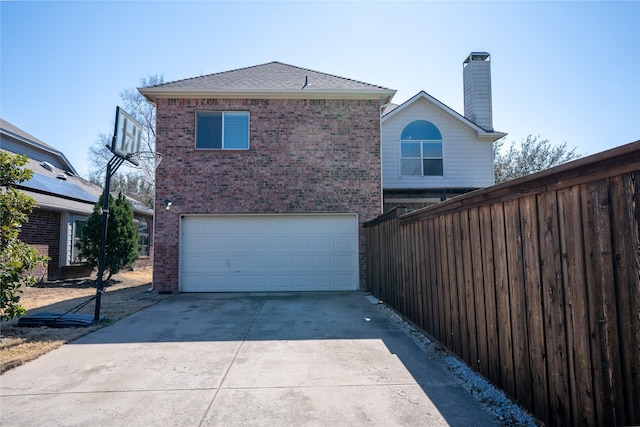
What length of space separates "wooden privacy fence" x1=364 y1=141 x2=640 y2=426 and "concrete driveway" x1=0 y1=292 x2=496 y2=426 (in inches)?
21.7

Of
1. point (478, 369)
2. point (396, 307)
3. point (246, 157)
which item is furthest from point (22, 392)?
point (246, 157)

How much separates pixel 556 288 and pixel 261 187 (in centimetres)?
864

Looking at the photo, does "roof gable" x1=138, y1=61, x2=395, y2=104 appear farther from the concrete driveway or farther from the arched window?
the arched window

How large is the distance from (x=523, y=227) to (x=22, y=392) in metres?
4.97

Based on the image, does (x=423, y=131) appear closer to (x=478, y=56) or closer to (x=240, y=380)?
(x=478, y=56)

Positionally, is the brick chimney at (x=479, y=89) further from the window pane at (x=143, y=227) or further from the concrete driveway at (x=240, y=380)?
the window pane at (x=143, y=227)

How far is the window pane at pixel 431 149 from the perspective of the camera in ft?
44.8

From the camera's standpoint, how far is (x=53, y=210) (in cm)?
1307

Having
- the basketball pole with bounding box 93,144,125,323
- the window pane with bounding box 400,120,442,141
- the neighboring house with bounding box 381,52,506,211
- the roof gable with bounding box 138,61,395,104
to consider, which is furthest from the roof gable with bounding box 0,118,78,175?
the window pane with bounding box 400,120,442,141

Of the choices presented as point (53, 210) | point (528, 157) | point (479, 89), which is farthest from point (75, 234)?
point (528, 157)

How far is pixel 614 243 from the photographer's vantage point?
2225 millimetres

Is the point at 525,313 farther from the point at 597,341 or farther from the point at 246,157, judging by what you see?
the point at 246,157

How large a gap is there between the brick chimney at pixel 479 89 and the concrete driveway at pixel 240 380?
10.8 metres

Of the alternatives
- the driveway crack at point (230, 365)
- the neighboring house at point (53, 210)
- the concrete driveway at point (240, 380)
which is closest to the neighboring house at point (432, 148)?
the driveway crack at point (230, 365)
